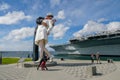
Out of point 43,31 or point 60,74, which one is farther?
point 43,31

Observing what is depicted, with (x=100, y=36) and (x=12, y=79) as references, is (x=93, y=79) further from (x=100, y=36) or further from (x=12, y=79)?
(x=100, y=36)

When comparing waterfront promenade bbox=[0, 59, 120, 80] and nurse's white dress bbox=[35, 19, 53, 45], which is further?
nurse's white dress bbox=[35, 19, 53, 45]

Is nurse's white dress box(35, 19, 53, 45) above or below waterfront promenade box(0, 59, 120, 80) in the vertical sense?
above

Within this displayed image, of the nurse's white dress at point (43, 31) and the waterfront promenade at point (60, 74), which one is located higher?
the nurse's white dress at point (43, 31)

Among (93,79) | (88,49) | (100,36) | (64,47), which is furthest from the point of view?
(64,47)

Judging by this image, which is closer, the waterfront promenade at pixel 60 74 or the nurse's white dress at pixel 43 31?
the waterfront promenade at pixel 60 74

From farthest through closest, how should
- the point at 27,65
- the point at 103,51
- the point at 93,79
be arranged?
1. the point at 103,51
2. the point at 27,65
3. the point at 93,79

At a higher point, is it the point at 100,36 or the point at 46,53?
the point at 100,36

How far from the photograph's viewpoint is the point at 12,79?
37.3 ft

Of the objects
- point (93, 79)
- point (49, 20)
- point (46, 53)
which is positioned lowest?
point (93, 79)

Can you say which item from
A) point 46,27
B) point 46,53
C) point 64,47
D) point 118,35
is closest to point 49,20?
point 46,27

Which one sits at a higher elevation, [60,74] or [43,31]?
[43,31]

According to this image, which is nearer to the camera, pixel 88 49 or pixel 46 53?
pixel 46 53

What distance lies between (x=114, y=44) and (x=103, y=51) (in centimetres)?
696
